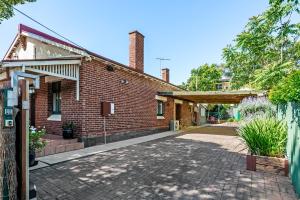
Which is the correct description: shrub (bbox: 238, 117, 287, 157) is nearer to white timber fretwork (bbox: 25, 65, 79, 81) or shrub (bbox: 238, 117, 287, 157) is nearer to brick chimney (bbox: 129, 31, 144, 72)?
white timber fretwork (bbox: 25, 65, 79, 81)

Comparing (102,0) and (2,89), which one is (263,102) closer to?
(2,89)

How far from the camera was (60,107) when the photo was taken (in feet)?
29.8

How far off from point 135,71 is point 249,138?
25.1ft

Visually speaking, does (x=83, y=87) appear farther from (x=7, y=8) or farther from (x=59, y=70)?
(x=7, y=8)

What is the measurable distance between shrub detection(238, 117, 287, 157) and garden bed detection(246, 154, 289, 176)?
250 mm

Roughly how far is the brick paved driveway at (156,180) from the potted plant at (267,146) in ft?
0.85

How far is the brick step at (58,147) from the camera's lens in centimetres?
664

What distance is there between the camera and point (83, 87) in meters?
8.28

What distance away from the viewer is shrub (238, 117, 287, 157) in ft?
16.9

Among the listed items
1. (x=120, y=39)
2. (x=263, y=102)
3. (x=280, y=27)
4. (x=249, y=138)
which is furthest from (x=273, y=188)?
(x=120, y=39)

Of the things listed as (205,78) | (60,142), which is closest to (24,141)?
(60,142)

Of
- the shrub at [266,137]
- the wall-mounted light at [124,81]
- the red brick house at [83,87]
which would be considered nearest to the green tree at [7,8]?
the red brick house at [83,87]

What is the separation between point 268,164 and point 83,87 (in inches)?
277

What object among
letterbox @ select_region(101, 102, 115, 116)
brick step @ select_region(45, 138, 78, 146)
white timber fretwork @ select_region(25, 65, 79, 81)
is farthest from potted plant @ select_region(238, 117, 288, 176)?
white timber fretwork @ select_region(25, 65, 79, 81)
